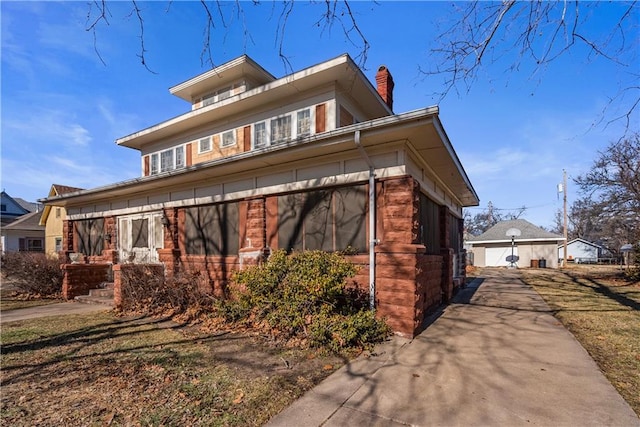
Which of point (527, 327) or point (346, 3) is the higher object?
point (346, 3)

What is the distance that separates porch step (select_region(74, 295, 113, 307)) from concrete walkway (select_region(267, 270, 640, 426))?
8.34 meters

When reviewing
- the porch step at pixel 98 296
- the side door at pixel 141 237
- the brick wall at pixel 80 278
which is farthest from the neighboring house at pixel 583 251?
the brick wall at pixel 80 278

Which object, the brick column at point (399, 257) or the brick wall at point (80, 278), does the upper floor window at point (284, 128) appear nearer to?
the brick column at point (399, 257)

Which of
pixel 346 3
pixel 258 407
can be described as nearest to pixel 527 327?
pixel 258 407

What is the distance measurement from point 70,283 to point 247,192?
23.2ft

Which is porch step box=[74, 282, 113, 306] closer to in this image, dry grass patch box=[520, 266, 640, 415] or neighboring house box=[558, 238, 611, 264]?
dry grass patch box=[520, 266, 640, 415]

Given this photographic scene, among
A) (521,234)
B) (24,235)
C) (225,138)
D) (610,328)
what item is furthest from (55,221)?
(521,234)

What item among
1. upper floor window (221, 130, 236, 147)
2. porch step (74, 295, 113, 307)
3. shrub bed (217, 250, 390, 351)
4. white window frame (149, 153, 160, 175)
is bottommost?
porch step (74, 295, 113, 307)

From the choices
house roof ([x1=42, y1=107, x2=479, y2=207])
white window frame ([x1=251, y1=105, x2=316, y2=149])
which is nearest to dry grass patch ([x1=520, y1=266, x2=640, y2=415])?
house roof ([x1=42, y1=107, x2=479, y2=207])

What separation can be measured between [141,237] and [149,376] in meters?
8.21

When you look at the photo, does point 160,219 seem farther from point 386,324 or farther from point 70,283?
point 386,324

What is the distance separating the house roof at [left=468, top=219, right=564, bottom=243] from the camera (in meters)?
26.6

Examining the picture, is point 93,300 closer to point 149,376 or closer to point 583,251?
point 149,376

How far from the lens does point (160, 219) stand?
33.9ft
